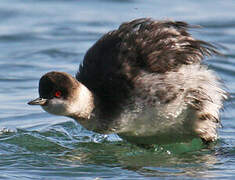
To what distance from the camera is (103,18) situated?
64.3 feet

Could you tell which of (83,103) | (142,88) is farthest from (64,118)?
(142,88)

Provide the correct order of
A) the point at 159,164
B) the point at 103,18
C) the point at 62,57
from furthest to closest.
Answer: the point at 103,18, the point at 62,57, the point at 159,164

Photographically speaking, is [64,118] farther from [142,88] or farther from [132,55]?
[142,88]

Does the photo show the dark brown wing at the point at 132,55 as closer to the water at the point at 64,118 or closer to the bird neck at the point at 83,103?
the bird neck at the point at 83,103

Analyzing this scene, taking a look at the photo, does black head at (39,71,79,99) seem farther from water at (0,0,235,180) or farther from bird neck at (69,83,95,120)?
water at (0,0,235,180)

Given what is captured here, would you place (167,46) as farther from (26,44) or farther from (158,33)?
(26,44)

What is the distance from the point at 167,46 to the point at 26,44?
788 cm

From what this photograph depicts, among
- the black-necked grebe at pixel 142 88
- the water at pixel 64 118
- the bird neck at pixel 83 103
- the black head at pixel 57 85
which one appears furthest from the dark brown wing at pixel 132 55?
the water at pixel 64 118

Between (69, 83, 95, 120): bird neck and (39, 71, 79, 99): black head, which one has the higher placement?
(39, 71, 79, 99): black head

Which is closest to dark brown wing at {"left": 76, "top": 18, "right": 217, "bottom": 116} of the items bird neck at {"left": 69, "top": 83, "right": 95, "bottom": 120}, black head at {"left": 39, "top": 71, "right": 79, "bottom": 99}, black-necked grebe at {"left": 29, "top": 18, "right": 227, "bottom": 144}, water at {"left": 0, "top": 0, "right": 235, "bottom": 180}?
black-necked grebe at {"left": 29, "top": 18, "right": 227, "bottom": 144}

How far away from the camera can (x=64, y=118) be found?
44.1 ft

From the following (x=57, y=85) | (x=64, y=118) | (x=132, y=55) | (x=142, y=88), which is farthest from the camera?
(x=64, y=118)

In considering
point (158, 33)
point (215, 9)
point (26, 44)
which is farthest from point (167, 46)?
point (215, 9)

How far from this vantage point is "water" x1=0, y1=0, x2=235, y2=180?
10.4 metres
